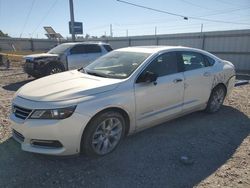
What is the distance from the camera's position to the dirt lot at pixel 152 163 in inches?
125

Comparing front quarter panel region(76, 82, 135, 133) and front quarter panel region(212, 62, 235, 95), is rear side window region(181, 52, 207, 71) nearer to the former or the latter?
front quarter panel region(212, 62, 235, 95)

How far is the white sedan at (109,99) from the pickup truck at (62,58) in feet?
15.7

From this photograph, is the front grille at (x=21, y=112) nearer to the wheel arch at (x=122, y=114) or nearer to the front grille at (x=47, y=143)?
the front grille at (x=47, y=143)

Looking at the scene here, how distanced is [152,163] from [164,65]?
180 cm

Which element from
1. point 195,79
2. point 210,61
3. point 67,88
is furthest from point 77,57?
point 67,88

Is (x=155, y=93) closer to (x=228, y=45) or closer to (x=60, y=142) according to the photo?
(x=60, y=142)

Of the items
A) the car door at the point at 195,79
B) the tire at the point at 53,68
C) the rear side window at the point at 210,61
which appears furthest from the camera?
the tire at the point at 53,68

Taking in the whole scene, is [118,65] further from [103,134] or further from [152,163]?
[152,163]

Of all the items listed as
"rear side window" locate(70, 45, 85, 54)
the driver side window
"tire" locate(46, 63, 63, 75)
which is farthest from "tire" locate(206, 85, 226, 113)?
"rear side window" locate(70, 45, 85, 54)

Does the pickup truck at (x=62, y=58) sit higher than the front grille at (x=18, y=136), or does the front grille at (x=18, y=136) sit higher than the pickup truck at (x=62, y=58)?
the pickup truck at (x=62, y=58)

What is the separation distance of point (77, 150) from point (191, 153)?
178 cm

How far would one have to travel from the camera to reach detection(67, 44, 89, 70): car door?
Answer: 1088 cm

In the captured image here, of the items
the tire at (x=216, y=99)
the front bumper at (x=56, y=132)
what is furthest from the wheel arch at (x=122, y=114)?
the tire at (x=216, y=99)

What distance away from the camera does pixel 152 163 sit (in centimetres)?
362
